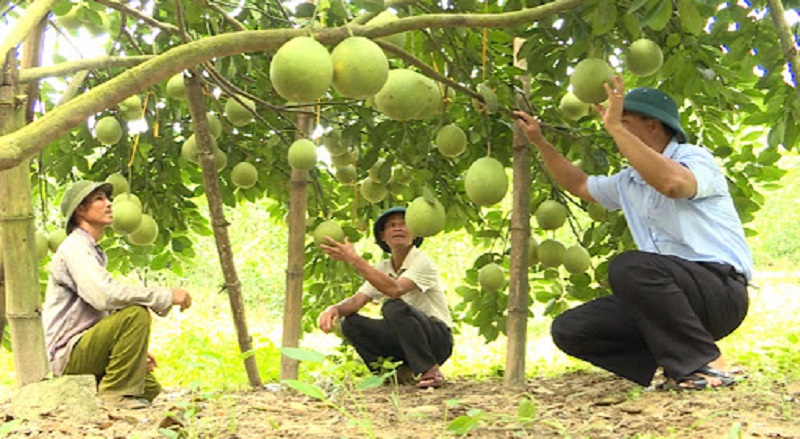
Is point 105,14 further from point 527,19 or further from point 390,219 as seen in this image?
point 527,19

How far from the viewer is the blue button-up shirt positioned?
2.91 metres

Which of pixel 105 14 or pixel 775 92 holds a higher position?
pixel 105 14

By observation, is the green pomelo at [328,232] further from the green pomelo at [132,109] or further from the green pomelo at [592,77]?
the green pomelo at [592,77]

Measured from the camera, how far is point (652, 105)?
9.89 feet

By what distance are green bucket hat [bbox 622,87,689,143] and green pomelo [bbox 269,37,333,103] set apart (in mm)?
1444

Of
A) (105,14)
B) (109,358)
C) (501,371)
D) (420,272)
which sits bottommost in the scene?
(501,371)

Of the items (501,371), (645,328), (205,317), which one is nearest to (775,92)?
(645,328)

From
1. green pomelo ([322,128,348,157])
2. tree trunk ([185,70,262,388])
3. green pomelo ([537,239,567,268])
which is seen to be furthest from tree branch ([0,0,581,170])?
green pomelo ([537,239,567,268])

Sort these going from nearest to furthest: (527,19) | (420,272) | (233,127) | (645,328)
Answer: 1. (527,19)
2. (645,328)
3. (420,272)
4. (233,127)

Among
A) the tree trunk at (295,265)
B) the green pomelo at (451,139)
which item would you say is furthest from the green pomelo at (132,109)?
the green pomelo at (451,139)

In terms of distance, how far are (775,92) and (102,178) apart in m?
3.00

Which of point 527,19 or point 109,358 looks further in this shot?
point 109,358

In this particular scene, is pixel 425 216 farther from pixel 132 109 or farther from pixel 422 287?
pixel 132 109

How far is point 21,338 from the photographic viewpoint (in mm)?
2592
